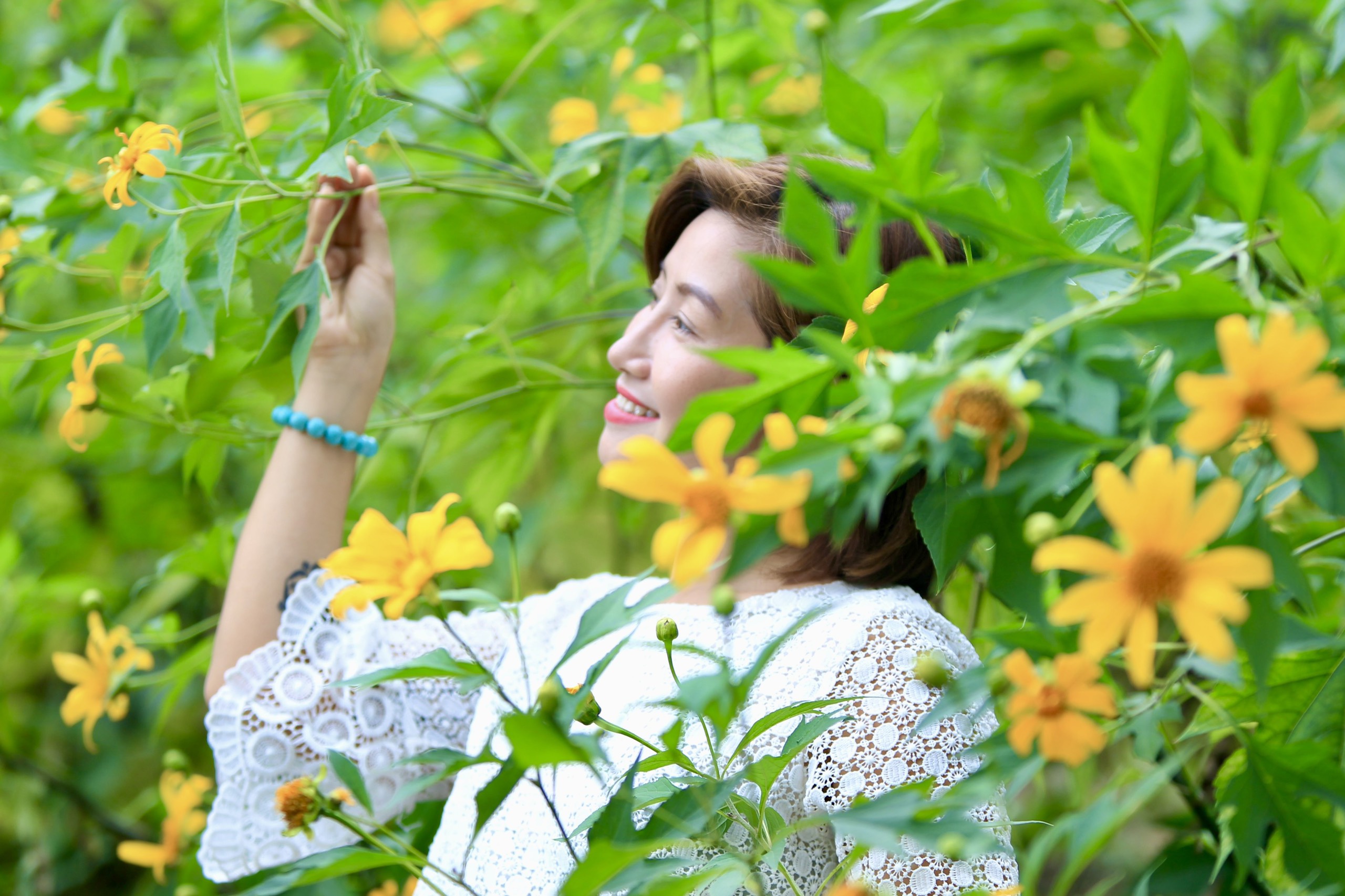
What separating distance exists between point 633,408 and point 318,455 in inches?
13.1

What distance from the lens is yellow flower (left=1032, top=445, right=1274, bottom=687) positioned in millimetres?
392

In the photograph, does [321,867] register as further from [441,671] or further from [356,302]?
[356,302]

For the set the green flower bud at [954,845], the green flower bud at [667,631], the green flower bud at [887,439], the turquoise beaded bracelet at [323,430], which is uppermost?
the green flower bud at [887,439]

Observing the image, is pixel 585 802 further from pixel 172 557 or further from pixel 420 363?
pixel 420 363

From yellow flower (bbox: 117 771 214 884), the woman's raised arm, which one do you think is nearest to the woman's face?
the woman's raised arm

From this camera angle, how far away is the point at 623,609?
537 millimetres

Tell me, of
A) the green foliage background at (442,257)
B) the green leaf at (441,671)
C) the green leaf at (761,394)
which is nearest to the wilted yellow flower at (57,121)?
the green foliage background at (442,257)

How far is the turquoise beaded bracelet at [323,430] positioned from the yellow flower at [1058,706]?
79 cm

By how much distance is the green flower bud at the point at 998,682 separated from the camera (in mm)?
475

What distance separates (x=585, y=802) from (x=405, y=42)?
4.95ft

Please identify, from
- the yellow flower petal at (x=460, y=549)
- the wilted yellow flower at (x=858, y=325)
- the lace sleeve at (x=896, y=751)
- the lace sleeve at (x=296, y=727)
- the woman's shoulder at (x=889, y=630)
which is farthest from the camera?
the lace sleeve at (x=296, y=727)

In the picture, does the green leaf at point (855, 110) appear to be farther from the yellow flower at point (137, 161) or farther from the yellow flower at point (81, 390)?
the yellow flower at point (81, 390)

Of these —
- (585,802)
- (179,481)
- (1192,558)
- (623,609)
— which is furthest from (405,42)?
(1192,558)

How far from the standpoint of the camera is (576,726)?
0.97 metres
